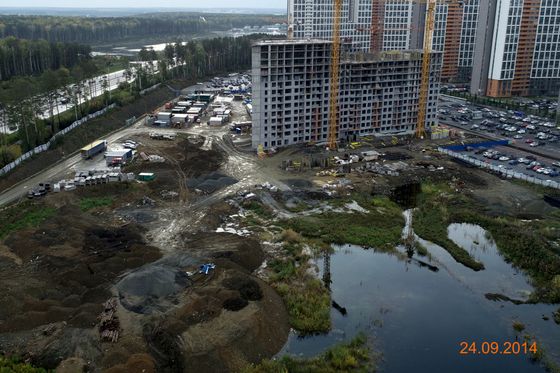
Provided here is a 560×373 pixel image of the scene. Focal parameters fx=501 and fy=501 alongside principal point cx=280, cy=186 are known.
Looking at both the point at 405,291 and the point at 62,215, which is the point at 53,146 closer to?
the point at 62,215

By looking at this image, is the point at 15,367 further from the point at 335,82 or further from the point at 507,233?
the point at 335,82

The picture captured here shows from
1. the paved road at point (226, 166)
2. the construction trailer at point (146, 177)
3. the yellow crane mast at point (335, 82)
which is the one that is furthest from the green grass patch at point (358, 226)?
the yellow crane mast at point (335, 82)

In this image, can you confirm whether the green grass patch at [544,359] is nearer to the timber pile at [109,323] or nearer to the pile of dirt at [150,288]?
the pile of dirt at [150,288]

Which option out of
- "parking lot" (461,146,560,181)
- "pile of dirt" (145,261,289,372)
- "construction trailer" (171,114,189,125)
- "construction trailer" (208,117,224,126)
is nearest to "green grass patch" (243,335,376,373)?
"pile of dirt" (145,261,289,372)

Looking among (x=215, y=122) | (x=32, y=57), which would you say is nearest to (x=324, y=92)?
(x=215, y=122)

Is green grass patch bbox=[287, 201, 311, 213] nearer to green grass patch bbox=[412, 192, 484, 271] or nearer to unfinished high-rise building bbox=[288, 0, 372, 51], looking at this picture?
green grass patch bbox=[412, 192, 484, 271]

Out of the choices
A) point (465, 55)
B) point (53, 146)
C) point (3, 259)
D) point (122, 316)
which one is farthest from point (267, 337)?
point (465, 55)
